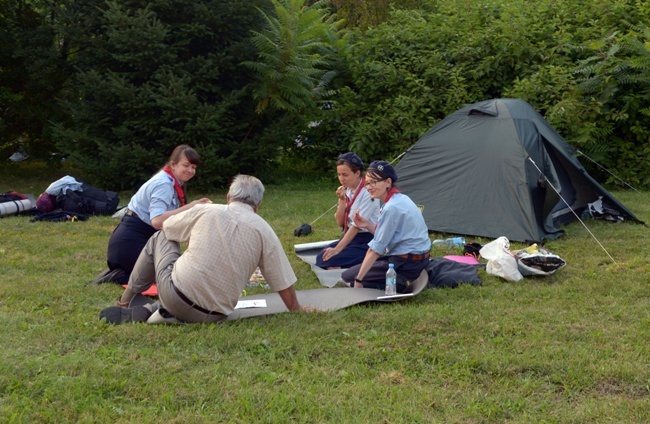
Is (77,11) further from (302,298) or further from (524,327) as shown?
(524,327)

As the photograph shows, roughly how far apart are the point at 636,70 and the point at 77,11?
9061mm

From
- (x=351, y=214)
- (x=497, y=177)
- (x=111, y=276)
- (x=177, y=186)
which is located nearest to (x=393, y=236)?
(x=351, y=214)

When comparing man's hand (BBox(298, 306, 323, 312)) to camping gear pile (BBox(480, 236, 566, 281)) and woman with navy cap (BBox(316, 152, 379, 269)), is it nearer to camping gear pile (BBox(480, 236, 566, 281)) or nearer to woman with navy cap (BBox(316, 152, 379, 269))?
woman with navy cap (BBox(316, 152, 379, 269))

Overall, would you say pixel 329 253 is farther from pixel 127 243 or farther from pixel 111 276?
pixel 111 276

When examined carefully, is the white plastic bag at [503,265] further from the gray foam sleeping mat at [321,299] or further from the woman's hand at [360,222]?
the woman's hand at [360,222]

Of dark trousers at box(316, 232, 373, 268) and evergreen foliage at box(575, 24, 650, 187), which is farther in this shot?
evergreen foliage at box(575, 24, 650, 187)

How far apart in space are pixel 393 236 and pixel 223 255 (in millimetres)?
1570

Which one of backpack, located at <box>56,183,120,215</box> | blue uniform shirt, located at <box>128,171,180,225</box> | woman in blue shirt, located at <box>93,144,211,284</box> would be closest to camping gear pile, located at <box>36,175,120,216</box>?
backpack, located at <box>56,183,120,215</box>

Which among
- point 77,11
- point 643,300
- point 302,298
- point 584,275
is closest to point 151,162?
point 77,11

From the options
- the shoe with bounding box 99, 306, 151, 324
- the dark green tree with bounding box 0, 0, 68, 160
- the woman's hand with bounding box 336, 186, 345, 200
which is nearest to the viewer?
the shoe with bounding box 99, 306, 151, 324

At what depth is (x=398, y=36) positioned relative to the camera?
513 inches

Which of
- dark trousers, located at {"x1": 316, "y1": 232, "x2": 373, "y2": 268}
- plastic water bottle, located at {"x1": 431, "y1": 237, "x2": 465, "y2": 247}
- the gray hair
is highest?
the gray hair

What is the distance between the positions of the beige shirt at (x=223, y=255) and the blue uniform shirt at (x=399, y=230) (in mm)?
1031

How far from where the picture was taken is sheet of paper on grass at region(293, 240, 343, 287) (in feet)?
20.5
